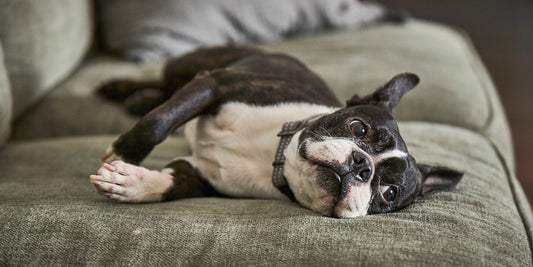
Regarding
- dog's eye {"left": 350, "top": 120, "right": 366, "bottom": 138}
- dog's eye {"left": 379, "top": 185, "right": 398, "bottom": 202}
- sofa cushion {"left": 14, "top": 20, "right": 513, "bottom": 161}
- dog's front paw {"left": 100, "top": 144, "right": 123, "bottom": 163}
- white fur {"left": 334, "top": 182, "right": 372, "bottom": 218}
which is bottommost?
sofa cushion {"left": 14, "top": 20, "right": 513, "bottom": 161}

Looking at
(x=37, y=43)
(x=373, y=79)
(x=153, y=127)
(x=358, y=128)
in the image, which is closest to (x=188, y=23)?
(x=37, y=43)

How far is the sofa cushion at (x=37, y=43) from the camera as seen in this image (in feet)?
8.12

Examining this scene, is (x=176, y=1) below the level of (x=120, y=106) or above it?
above

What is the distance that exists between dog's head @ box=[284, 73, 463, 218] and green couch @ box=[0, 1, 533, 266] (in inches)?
2.4

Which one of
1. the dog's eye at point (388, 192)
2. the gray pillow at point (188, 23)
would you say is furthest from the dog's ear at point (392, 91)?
the gray pillow at point (188, 23)

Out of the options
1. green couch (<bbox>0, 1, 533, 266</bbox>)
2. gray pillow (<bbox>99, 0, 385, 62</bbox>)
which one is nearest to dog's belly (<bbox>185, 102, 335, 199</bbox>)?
green couch (<bbox>0, 1, 533, 266</bbox>)

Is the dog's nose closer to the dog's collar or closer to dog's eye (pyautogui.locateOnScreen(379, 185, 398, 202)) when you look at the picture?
dog's eye (pyautogui.locateOnScreen(379, 185, 398, 202))

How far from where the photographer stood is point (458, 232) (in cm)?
150

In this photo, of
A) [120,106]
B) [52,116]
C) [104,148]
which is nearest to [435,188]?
[104,148]

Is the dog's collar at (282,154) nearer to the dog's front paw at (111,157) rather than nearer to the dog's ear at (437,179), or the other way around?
the dog's ear at (437,179)

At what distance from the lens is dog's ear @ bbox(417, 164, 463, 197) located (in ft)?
6.12

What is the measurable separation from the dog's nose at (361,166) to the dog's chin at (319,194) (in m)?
0.03

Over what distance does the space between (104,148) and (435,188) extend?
1319mm

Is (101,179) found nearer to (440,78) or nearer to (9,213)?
(9,213)
